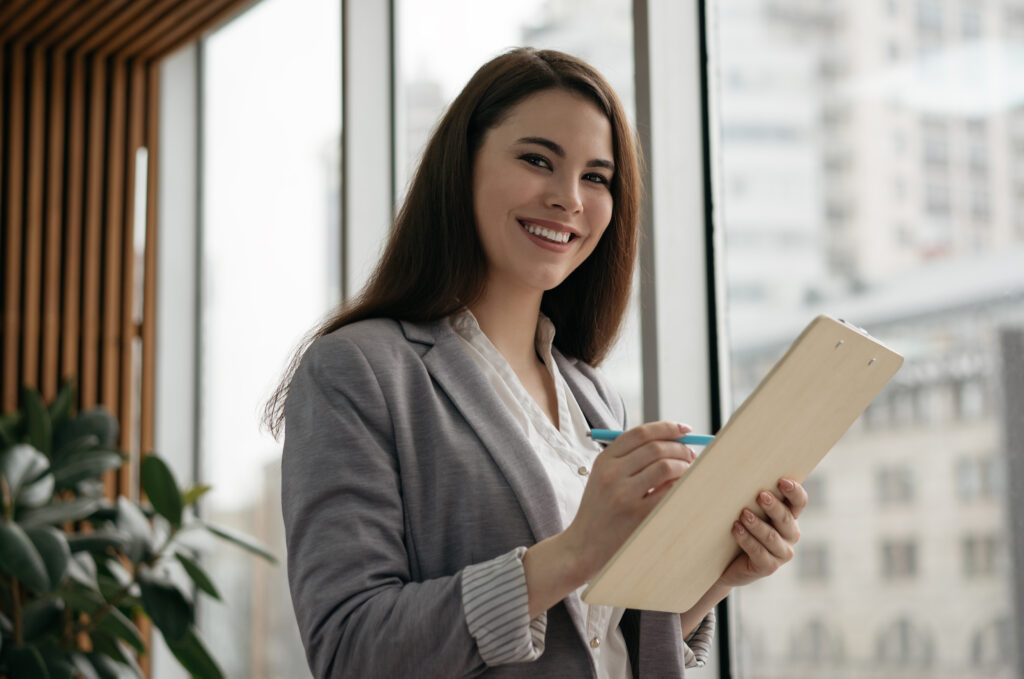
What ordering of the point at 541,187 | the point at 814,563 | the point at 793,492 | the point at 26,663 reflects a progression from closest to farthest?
the point at 793,492
the point at 541,187
the point at 814,563
the point at 26,663

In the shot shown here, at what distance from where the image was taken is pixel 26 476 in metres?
2.92

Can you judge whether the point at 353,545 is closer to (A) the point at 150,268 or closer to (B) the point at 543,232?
(B) the point at 543,232

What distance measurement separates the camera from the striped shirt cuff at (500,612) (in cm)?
108

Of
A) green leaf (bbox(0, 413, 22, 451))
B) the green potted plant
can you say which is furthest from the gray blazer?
green leaf (bbox(0, 413, 22, 451))

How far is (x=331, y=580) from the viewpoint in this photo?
1151mm

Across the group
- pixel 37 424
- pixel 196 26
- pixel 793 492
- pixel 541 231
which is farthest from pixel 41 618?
pixel 793 492

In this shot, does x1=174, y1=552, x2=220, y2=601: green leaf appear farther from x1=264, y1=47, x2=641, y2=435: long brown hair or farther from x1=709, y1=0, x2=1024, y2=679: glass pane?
x1=264, y1=47, x2=641, y2=435: long brown hair

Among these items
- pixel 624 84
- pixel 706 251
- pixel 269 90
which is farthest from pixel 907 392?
pixel 269 90

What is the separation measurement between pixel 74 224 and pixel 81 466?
1.66 meters

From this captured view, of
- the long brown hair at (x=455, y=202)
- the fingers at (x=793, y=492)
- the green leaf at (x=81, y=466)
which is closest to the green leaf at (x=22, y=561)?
the green leaf at (x=81, y=466)

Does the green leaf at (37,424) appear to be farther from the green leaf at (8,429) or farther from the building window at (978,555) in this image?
the building window at (978,555)

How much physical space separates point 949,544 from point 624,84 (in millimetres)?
1275

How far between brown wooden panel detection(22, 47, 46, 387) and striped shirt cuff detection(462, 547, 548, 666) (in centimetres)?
365

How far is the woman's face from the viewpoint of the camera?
1366 mm
